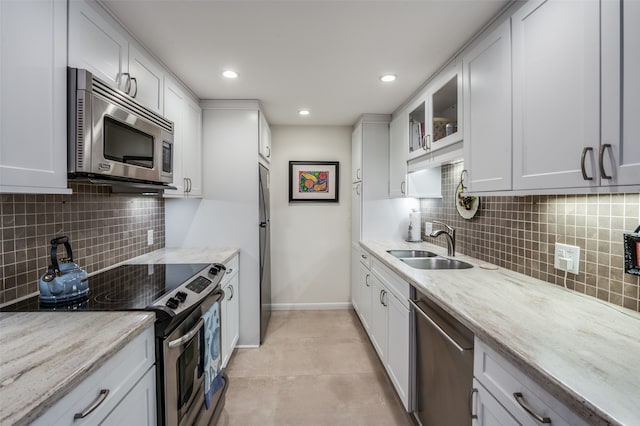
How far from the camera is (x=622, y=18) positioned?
0.88 m

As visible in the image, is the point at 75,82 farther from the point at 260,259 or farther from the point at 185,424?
the point at 260,259

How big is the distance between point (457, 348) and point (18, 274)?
1.90 m

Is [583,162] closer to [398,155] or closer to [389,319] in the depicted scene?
[389,319]

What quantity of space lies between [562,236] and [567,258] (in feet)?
0.35

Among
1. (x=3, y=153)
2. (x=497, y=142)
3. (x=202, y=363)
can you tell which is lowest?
(x=202, y=363)

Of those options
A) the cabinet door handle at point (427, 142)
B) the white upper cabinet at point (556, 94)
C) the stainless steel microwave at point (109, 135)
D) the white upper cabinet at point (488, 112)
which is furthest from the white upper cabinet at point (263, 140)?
the white upper cabinet at point (556, 94)

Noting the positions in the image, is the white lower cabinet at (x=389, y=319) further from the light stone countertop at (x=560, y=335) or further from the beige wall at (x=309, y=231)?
the beige wall at (x=309, y=231)

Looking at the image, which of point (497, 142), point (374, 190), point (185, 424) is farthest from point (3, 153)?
point (374, 190)

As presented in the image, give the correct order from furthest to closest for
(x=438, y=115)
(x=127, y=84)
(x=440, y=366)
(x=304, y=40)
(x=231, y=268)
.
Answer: (x=231, y=268) < (x=438, y=115) < (x=304, y=40) < (x=127, y=84) < (x=440, y=366)

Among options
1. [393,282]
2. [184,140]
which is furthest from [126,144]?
[393,282]

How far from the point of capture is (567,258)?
1.37m

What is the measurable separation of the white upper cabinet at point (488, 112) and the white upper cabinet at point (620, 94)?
16.9 inches

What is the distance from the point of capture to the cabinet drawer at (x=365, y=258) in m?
2.77

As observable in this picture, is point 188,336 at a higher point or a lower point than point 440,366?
higher
